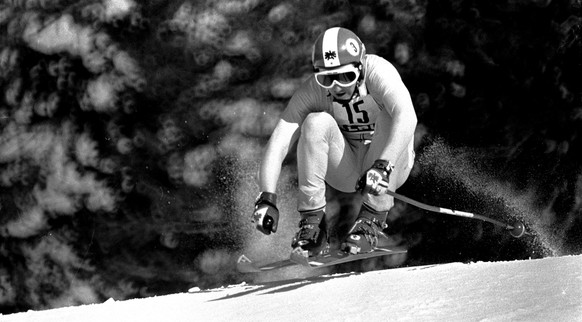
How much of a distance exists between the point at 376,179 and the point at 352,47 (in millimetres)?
846

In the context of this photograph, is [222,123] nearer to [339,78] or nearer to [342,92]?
[342,92]

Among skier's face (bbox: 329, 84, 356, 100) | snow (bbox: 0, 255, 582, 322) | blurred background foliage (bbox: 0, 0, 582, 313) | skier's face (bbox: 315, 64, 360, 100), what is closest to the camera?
snow (bbox: 0, 255, 582, 322)

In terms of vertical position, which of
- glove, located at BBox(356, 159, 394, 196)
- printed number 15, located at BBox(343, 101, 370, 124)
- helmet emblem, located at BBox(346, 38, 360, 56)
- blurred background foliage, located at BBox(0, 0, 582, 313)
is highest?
helmet emblem, located at BBox(346, 38, 360, 56)

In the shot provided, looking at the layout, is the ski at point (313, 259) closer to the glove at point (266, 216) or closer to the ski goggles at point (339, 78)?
the glove at point (266, 216)

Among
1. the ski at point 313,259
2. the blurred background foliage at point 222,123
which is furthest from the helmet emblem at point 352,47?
the blurred background foliage at point 222,123

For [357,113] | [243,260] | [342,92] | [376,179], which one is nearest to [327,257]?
[243,260]

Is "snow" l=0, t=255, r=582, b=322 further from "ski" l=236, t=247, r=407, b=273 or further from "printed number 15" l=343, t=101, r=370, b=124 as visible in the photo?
"printed number 15" l=343, t=101, r=370, b=124

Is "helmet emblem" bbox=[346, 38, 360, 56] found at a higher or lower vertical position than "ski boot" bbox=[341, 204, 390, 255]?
higher

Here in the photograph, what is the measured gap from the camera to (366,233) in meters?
5.90

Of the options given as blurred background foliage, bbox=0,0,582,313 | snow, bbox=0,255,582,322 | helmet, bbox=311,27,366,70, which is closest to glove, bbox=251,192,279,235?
snow, bbox=0,255,582,322

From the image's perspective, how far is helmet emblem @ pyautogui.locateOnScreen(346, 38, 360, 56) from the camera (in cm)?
554

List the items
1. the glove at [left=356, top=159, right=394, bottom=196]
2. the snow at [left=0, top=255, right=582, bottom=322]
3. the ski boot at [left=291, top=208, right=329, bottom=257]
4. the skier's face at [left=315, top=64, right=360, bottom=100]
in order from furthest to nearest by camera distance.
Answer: the ski boot at [left=291, top=208, right=329, bottom=257] < the skier's face at [left=315, top=64, right=360, bottom=100] < the glove at [left=356, top=159, right=394, bottom=196] < the snow at [left=0, top=255, right=582, bottom=322]

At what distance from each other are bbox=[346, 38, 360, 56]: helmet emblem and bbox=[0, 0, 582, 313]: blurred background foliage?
2103 mm

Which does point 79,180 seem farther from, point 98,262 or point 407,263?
point 407,263
